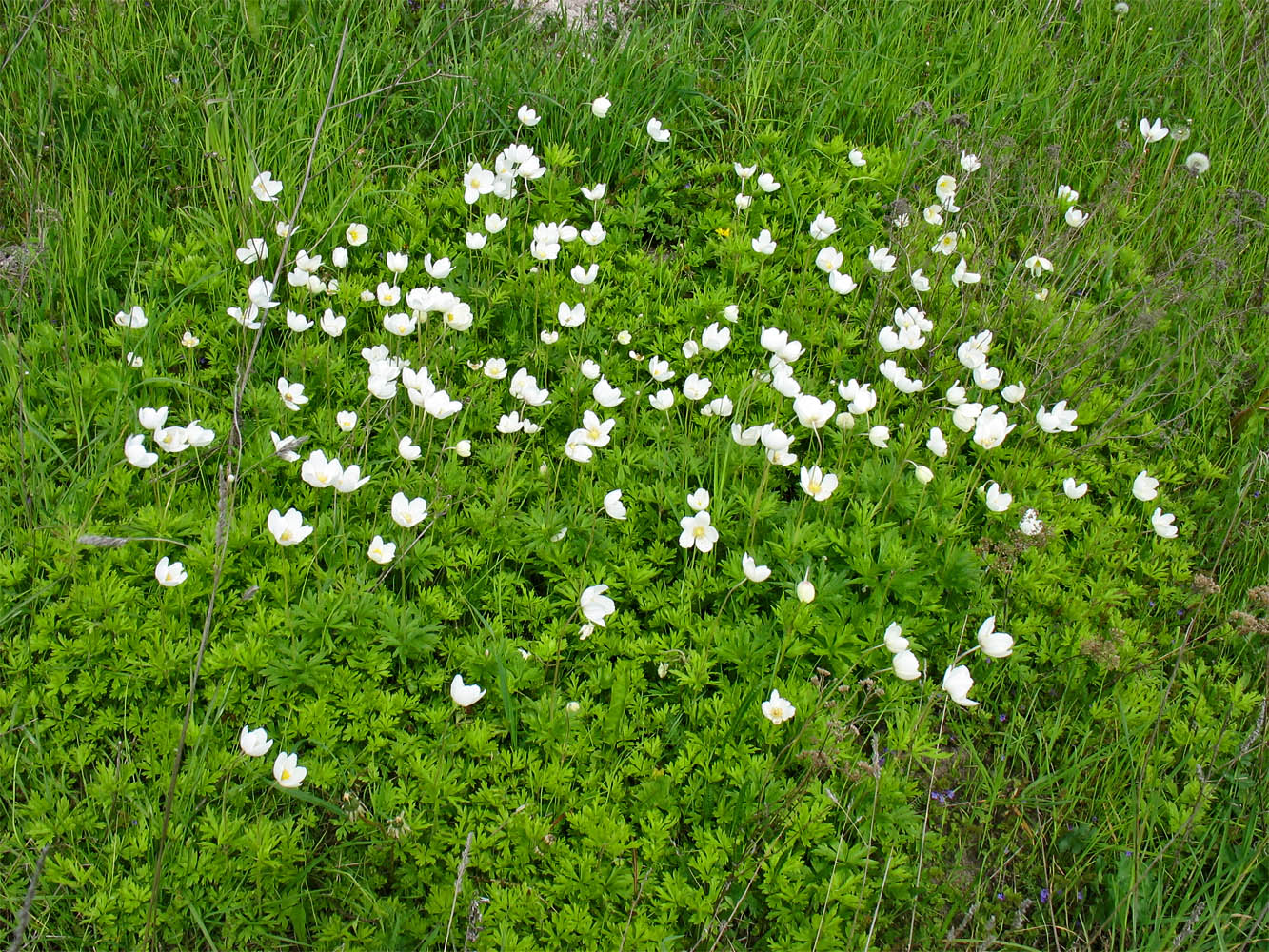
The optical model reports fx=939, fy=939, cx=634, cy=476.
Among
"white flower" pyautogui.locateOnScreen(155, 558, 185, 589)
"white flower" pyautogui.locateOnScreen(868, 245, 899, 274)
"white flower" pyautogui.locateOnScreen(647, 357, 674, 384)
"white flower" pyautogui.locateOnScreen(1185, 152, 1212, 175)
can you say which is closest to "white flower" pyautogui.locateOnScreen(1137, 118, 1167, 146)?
"white flower" pyautogui.locateOnScreen(1185, 152, 1212, 175)

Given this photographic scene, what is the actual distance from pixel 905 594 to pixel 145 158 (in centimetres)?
355

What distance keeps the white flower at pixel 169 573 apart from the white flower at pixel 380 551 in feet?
1.69

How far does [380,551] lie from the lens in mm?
2799

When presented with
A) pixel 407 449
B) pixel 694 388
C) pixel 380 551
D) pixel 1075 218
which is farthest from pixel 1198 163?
pixel 380 551

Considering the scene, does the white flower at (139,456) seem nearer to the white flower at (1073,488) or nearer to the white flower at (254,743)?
the white flower at (254,743)

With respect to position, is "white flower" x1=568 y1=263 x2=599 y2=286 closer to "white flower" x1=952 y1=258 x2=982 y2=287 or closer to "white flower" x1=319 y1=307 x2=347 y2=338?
"white flower" x1=319 y1=307 x2=347 y2=338

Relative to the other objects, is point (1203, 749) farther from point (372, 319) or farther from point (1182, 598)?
point (372, 319)

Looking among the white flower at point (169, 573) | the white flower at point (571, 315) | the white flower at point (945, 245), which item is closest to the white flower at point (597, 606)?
the white flower at point (169, 573)

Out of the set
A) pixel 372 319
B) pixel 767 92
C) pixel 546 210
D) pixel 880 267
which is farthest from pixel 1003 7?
pixel 372 319

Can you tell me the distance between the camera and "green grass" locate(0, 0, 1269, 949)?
7.76 feet

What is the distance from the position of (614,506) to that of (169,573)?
1300 millimetres

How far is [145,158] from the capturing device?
399 cm

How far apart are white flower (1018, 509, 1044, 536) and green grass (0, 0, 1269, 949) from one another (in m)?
0.07

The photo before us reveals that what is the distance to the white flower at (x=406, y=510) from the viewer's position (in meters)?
2.82
